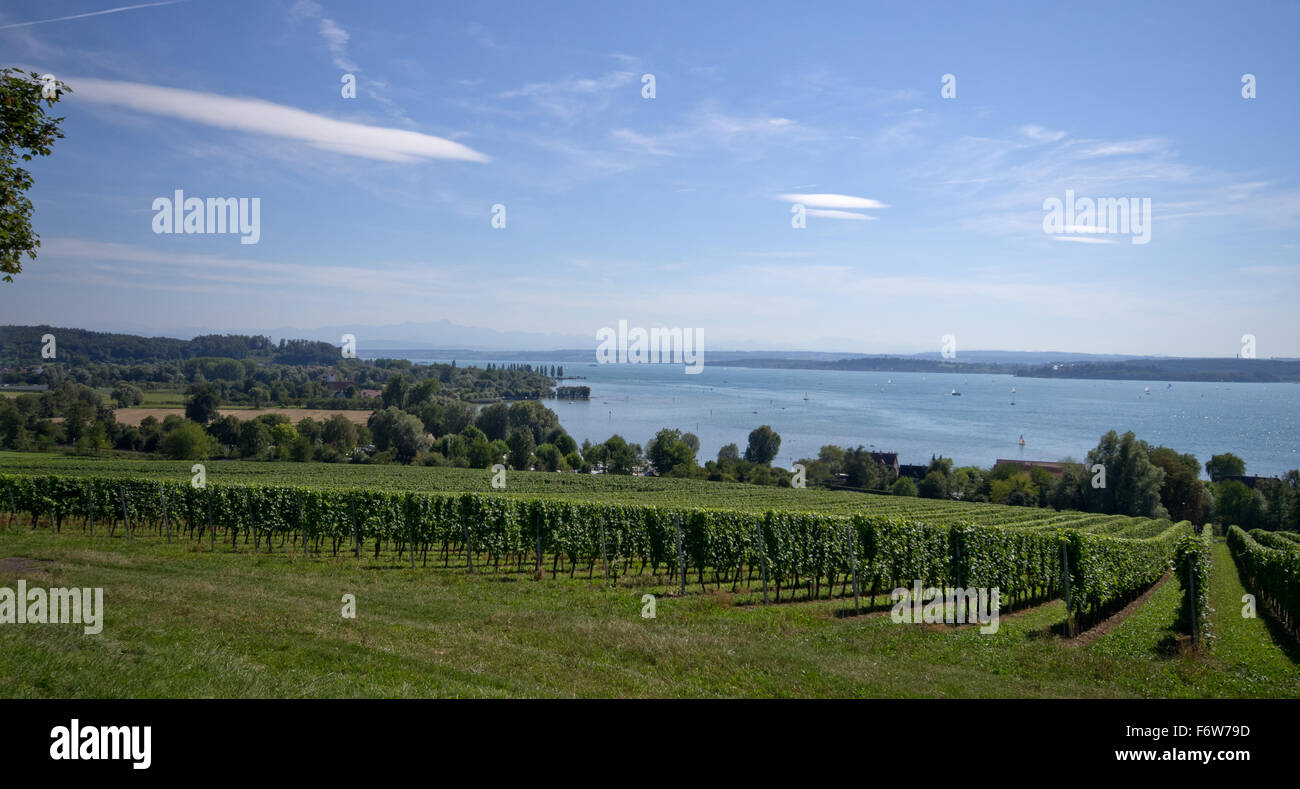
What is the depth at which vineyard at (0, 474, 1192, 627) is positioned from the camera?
63.3 feet

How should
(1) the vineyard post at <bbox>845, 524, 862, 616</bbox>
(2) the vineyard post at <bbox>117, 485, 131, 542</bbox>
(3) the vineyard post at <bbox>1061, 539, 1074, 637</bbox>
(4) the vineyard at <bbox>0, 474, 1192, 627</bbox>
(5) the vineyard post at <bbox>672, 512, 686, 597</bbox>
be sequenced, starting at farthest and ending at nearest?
(2) the vineyard post at <bbox>117, 485, 131, 542</bbox> → (5) the vineyard post at <bbox>672, 512, 686, 597</bbox> → (4) the vineyard at <bbox>0, 474, 1192, 627</bbox> → (1) the vineyard post at <bbox>845, 524, 862, 616</bbox> → (3) the vineyard post at <bbox>1061, 539, 1074, 637</bbox>

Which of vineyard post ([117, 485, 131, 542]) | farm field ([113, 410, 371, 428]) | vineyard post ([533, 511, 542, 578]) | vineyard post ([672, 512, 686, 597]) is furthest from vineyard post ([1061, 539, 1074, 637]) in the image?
farm field ([113, 410, 371, 428])

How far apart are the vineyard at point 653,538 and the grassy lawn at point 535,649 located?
174 centimetres

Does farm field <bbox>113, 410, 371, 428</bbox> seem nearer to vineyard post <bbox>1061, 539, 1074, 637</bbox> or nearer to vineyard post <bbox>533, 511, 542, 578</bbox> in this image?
vineyard post <bbox>533, 511, 542, 578</bbox>

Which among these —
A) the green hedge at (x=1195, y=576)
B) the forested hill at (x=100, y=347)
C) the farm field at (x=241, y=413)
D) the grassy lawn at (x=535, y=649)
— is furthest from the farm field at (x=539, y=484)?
the green hedge at (x=1195, y=576)

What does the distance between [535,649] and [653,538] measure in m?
11.6

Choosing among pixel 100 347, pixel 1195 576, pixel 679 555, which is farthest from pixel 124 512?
pixel 100 347

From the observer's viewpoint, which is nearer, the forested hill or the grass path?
the grass path

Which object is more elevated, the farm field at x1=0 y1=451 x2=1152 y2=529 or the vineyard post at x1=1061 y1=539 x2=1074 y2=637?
the vineyard post at x1=1061 y1=539 x2=1074 y2=637

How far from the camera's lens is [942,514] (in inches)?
1939

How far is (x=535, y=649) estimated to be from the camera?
11.4 metres

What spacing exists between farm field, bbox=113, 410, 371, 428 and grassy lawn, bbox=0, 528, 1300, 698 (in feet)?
277

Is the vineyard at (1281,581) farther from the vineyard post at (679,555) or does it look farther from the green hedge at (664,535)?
the vineyard post at (679,555)
